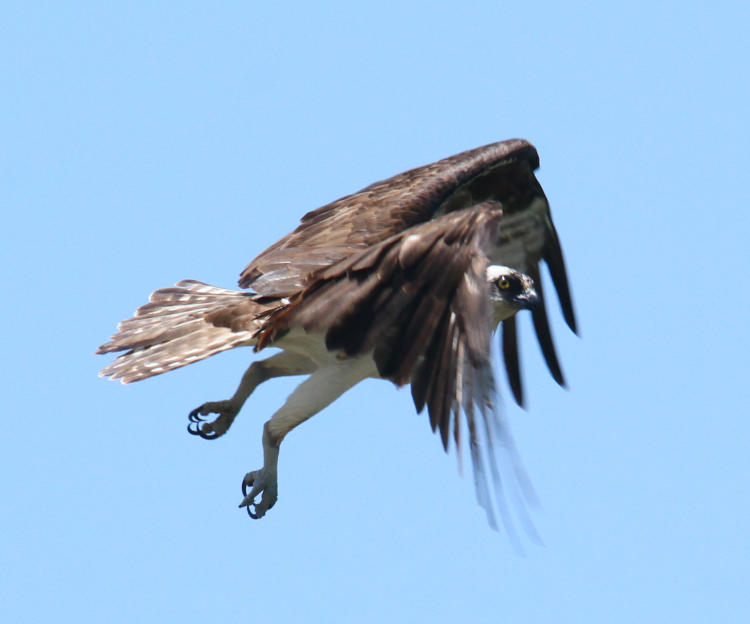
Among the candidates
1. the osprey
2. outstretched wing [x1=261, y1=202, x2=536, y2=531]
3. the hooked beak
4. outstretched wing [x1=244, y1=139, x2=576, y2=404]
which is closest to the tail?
the osprey

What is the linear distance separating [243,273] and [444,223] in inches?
103

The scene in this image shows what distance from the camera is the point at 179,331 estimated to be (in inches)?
391

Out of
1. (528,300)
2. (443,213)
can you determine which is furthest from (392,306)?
(443,213)

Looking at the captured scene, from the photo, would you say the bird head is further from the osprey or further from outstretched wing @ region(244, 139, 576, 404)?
outstretched wing @ region(244, 139, 576, 404)

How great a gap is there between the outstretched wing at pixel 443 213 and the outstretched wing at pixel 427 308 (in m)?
1.39

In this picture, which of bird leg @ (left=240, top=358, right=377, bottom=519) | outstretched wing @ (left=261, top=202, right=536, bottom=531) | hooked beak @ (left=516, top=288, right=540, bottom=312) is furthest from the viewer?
hooked beak @ (left=516, top=288, right=540, bottom=312)

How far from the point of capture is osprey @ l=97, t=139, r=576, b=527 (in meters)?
7.87

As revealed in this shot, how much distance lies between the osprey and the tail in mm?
15

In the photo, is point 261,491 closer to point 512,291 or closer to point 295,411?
point 295,411

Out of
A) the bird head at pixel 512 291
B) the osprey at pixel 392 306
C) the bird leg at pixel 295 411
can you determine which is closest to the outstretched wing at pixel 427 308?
the osprey at pixel 392 306

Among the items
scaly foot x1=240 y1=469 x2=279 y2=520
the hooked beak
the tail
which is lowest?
scaly foot x1=240 y1=469 x2=279 y2=520

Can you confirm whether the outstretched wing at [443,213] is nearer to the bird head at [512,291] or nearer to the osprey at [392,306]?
the osprey at [392,306]

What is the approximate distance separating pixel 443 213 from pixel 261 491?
2.57 metres

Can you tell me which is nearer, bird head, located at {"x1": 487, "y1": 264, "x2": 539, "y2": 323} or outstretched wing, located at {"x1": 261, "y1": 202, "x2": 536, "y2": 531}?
outstretched wing, located at {"x1": 261, "y1": 202, "x2": 536, "y2": 531}
